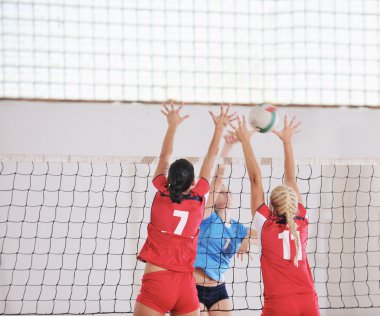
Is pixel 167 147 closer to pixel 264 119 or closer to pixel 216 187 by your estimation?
pixel 264 119

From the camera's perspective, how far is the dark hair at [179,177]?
13.9 ft

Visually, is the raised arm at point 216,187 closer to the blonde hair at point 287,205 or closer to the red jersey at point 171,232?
the red jersey at point 171,232

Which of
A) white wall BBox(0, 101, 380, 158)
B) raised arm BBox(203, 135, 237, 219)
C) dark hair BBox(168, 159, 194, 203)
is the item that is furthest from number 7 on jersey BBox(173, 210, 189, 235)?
white wall BBox(0, 101, 380, 158)

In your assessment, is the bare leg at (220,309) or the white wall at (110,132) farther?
the white wall at (110,132)

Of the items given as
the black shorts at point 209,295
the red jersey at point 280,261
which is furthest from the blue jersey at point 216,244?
the red jersey at point 280,261

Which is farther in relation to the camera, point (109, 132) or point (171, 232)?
point (109, 132)

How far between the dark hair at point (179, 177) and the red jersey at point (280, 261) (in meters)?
0.55

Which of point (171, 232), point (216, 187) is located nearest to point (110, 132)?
point (216, 187)

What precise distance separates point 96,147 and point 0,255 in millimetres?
1612

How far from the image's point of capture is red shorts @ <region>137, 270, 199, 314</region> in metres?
4.35

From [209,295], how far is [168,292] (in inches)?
53.4

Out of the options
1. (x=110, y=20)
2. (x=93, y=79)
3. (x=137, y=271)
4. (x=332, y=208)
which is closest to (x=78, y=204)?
(x=137, y=271)

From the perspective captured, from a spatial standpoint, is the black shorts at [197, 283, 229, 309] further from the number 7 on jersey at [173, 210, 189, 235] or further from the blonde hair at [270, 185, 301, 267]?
the blonde hair at [270, 185, 301, 267]

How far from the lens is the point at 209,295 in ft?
18.5
